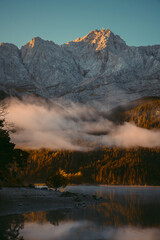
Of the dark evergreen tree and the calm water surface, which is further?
the dark evergreen tree

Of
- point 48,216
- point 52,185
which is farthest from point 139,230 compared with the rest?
point 52,185

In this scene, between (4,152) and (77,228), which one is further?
(4,152)

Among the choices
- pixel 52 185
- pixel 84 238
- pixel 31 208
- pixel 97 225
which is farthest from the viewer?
pixel 52 185

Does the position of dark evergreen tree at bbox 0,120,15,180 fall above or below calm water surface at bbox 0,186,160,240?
above

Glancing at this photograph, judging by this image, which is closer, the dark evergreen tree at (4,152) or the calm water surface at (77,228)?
the calm water surface at (77,228)

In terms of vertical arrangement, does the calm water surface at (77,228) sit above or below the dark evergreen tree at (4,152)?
below

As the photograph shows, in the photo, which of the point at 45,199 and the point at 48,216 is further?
the point at 45,199

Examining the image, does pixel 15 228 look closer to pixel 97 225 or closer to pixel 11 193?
pixel 97 225

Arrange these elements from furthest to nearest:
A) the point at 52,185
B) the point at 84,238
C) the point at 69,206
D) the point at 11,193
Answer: the point at 52,185
the point at 69,206
the point at 11,193
the point at 84,238

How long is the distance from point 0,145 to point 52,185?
91238 millimetres

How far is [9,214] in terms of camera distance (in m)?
64.6

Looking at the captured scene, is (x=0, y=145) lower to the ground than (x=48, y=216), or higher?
higher

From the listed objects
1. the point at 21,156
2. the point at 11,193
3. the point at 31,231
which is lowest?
the point at 31,231

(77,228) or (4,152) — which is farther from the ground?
(4,152)
